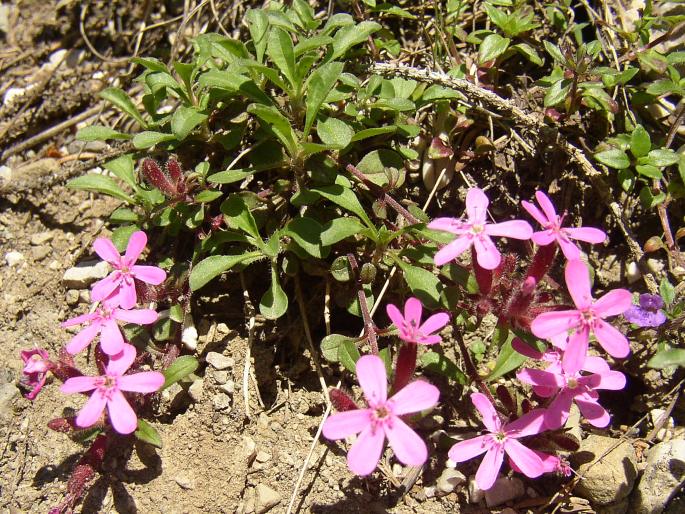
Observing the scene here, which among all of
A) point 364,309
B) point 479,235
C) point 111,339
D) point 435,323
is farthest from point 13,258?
point 479,235

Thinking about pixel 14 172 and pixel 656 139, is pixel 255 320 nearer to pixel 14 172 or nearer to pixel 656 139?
pixel 14 172

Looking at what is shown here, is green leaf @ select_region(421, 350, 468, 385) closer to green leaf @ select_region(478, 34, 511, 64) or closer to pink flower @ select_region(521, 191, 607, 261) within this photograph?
pink flower @ select_region(521, 191, 607, 261)

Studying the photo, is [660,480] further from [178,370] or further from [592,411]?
[178,370]

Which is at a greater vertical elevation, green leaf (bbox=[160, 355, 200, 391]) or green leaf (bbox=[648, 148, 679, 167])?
green leaf (bbox=[160, 355, 200, 391])

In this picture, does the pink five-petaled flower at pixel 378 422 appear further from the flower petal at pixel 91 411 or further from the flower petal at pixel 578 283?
the flower petal at pixel 91 411

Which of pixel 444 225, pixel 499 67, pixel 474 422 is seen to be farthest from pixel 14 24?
pixel 474 422

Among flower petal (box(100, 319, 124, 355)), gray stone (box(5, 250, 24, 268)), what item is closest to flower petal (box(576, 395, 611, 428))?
flower petal (box(100, 319, 124, 355))
